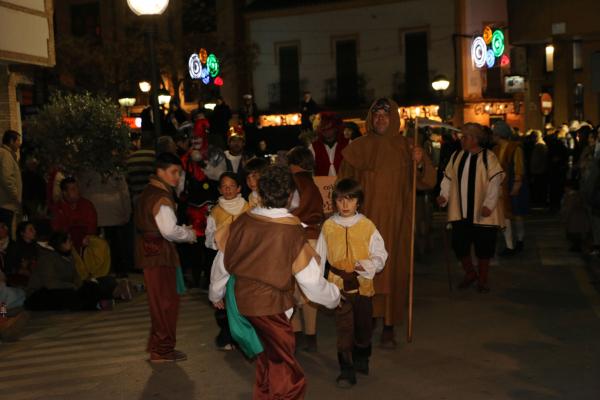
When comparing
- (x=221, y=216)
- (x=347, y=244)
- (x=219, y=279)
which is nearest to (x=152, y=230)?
(x=221, y=216)

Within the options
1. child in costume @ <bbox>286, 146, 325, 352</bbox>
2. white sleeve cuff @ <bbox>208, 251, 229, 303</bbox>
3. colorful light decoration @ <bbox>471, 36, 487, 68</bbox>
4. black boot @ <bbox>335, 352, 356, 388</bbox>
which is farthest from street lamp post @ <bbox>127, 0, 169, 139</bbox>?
colorful light decoration @ <bbox>471, 36, 487, 68</bbox>

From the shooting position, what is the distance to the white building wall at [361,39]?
1629 inches

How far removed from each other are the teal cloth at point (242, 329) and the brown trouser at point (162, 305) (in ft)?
7.66

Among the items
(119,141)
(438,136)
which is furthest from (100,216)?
(438,136)

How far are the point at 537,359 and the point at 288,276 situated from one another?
3.00m

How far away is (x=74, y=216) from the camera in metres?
11.5

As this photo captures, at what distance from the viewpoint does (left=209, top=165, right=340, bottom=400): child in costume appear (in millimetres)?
5270

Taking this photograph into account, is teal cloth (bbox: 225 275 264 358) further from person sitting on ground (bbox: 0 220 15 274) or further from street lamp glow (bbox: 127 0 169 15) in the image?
street lamp glow (bbox: 127 0 169 15)

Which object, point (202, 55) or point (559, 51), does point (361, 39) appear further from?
point (202, 55)

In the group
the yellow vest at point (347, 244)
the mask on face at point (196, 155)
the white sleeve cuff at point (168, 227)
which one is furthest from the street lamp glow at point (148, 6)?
the yellow vest at point (347, 244)

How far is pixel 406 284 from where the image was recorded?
8250mm

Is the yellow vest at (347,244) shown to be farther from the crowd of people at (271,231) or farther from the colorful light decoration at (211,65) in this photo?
the colorful light decoration at (211,65)

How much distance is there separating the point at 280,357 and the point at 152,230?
2.54m

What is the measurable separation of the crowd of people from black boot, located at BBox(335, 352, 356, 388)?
1cm
